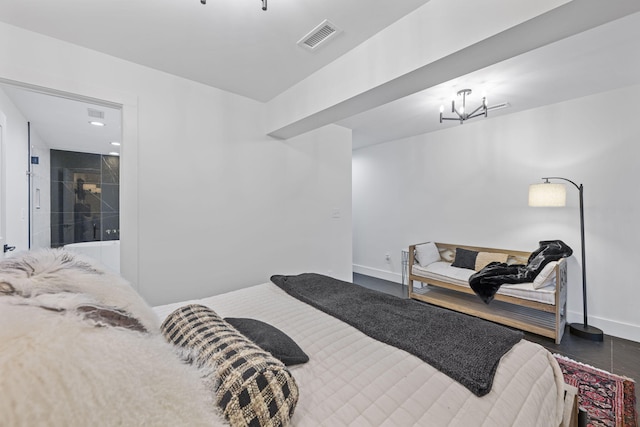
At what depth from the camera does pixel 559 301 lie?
262 centimetres

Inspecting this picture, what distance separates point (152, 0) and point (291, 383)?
2207mm

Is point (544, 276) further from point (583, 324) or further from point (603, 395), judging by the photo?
point (603, 395)

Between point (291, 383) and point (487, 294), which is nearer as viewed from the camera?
point (291, 383)

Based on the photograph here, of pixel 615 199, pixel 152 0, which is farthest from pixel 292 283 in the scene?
pixel 615 199

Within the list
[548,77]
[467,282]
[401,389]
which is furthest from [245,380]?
[548,77]

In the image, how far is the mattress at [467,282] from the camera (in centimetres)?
272

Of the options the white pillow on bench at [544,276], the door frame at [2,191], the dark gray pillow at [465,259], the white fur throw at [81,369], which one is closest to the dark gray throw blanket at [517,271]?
the white pillow on bench at [544,276]

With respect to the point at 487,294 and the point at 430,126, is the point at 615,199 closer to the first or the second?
the point at 487,294

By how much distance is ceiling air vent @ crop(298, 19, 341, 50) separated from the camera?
5.99ft

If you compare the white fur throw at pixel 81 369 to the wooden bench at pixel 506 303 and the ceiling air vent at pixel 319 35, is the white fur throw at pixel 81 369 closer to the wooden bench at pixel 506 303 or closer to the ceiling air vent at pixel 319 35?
the ceiling air vent at pixel 319 35

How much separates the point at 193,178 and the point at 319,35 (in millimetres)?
1721

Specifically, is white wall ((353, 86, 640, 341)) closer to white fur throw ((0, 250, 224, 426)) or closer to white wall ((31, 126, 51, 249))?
white fur throw ((0, 250, 224, 426))

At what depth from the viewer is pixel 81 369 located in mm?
510

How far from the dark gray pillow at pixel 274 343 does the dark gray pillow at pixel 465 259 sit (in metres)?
3.32
